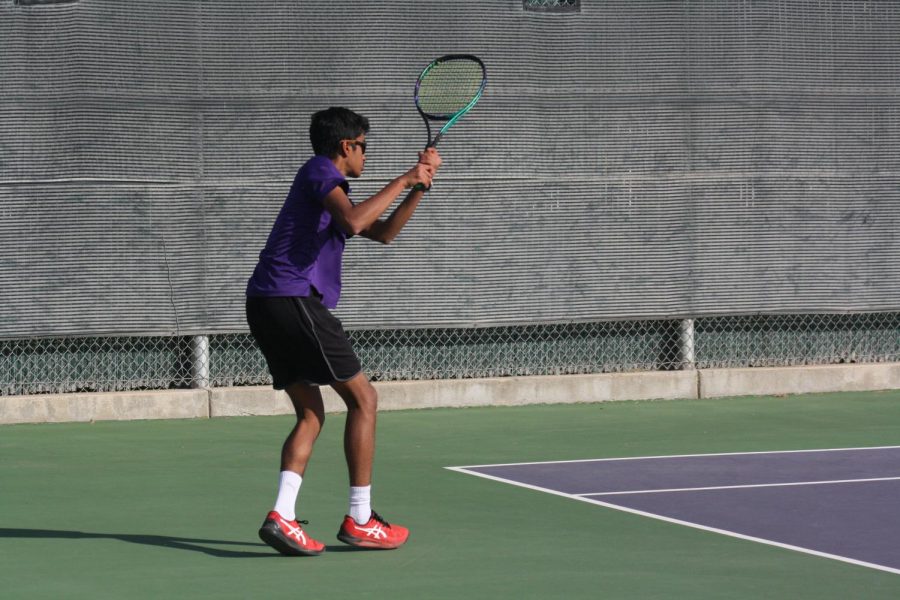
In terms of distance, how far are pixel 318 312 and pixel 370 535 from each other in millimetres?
882

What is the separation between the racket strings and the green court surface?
1.79 m

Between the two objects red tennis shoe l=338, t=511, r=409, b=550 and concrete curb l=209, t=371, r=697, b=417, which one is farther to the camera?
concrete curb l=209, t=371, r=697, b=417

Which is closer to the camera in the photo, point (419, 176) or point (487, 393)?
point (419, 176)

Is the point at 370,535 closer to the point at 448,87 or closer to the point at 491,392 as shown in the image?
the point at 448,87

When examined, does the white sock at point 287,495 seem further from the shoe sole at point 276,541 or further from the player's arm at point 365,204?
the player's arm at point 365,204

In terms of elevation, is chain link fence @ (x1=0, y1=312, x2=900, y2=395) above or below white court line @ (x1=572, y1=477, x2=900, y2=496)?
above

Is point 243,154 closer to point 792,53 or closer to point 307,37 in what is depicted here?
point 307,37

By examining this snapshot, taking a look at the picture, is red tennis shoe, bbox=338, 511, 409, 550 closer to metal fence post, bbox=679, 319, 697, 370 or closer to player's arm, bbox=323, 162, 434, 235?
player's arm, bbox=323, 162, 434, 235

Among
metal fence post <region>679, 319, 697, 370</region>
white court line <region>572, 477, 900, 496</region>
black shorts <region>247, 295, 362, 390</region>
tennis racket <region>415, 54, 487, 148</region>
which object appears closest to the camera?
black shorts <region>247, 295, 362, 390</region>

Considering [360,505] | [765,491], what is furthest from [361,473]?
[765,491]

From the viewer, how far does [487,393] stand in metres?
12.1

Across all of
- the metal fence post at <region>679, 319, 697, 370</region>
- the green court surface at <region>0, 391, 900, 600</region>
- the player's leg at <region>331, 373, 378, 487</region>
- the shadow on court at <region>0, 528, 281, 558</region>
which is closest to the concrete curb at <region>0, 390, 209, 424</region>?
the green court surface at <region>0, 391, 900, 600</region>

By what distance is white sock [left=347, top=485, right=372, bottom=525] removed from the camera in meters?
6.96

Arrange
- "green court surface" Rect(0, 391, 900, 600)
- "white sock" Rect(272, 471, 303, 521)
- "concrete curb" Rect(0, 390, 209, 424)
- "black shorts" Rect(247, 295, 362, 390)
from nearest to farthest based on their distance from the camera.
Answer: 1. "green court surface" Rect(0, 391, 900, 600)
2. "white sock" Rect(272, 471, 303, 521)
3. "black shorts" Rect(247, 295, 362, 390)
4. "concrete curb" Rect(0, 390, 209, 424)
